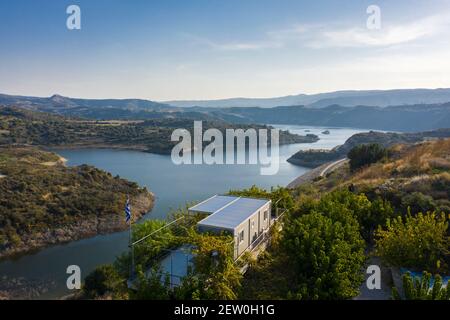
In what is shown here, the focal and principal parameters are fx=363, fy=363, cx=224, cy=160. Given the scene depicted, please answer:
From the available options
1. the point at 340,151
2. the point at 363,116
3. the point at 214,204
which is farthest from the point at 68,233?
the point at 363,116

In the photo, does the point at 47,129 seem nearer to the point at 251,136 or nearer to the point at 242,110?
the point at 251,136

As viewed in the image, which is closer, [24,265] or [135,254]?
[135,254]

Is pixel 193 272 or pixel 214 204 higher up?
pixel 214 204

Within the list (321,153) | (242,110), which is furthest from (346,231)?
(242,110)

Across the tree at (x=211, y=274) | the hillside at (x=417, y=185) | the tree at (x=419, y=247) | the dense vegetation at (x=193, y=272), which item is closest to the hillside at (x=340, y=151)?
the hillside at (x=417, y=185)

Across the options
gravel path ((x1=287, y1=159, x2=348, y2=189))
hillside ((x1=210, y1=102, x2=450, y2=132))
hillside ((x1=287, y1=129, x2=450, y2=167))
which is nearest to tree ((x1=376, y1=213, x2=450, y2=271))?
gravel path ((x1=287, y1=159, x2=348, y2=189))

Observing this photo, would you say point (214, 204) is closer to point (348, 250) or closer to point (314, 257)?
point (314, 257)

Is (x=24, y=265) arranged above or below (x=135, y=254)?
below

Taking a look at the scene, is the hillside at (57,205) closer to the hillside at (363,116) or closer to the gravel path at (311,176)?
the gravel path at (311,176)
